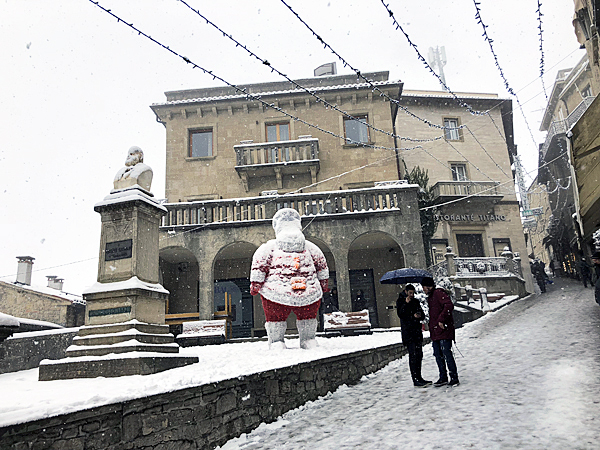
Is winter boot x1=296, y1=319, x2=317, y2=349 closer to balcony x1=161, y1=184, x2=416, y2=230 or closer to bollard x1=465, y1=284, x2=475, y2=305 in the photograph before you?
balcony x1=161, y1=184, x2=416, y2=230

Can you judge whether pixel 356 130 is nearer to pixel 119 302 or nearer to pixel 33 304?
pixel 119 302

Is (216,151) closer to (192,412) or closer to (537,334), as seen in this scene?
(537,334)

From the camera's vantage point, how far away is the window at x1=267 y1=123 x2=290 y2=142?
2138cm

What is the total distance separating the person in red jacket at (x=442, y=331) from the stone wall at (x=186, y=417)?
1662 millimetres

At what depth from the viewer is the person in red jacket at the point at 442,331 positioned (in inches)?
255

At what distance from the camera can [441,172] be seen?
86.1 feet

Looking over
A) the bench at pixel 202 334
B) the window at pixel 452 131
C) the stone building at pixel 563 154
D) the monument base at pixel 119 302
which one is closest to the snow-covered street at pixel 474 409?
the monument base at pixel 119 302

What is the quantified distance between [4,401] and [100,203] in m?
3.93

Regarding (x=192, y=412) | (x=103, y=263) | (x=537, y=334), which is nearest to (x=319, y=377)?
(x=192, y=412)

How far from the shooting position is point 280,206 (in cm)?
1620

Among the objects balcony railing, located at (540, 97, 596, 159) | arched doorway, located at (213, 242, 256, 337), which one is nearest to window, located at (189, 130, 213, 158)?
arched doorway, located at (213, 242, 256, 337)

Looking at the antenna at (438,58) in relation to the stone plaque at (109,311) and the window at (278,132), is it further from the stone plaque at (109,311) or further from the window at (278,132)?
the stone plaque at (109,311)

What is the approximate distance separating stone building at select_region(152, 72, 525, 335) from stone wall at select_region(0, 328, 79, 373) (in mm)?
5368

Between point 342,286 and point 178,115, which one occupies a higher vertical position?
point 178,115
